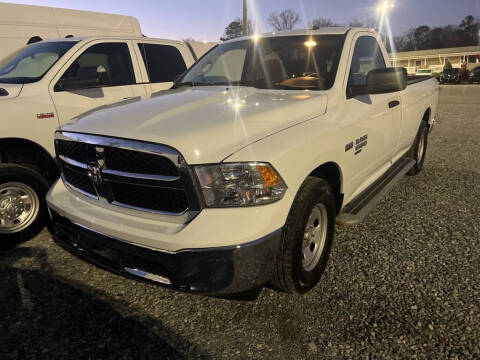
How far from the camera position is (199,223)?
6.45 feet

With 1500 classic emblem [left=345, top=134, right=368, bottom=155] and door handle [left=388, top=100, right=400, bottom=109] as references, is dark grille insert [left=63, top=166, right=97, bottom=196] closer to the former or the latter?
1500 classic emblem [left=345, top=134, right=368, bottom=155]

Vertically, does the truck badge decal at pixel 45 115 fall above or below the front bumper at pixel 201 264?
above

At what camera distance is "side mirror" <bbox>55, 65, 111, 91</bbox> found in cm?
397

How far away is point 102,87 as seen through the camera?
4.42 metres

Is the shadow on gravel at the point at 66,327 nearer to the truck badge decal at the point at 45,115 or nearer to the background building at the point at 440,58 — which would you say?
the truck badge decal at the point at 45,115

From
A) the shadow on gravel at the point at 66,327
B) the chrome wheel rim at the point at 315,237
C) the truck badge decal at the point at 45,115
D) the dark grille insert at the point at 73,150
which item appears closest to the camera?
the shadow on gravel at the point at 66,327

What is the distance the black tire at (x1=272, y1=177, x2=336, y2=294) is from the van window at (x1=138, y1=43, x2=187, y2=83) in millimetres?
3361

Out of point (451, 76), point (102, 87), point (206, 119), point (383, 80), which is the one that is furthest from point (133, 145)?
point (451, 76)

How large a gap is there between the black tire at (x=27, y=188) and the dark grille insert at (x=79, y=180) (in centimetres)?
97

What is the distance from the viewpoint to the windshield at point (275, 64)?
3.18 metres

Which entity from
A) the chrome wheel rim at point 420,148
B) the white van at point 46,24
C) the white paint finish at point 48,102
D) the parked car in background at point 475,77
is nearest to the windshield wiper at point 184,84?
the white paint finish at point 48,102

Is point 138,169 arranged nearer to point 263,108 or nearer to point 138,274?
point 138,274

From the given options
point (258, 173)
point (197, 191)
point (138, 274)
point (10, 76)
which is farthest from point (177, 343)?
point (10, 76)

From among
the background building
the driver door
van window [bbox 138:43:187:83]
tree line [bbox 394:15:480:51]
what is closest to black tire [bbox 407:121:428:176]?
van window [bbox 138:43:187:83]
